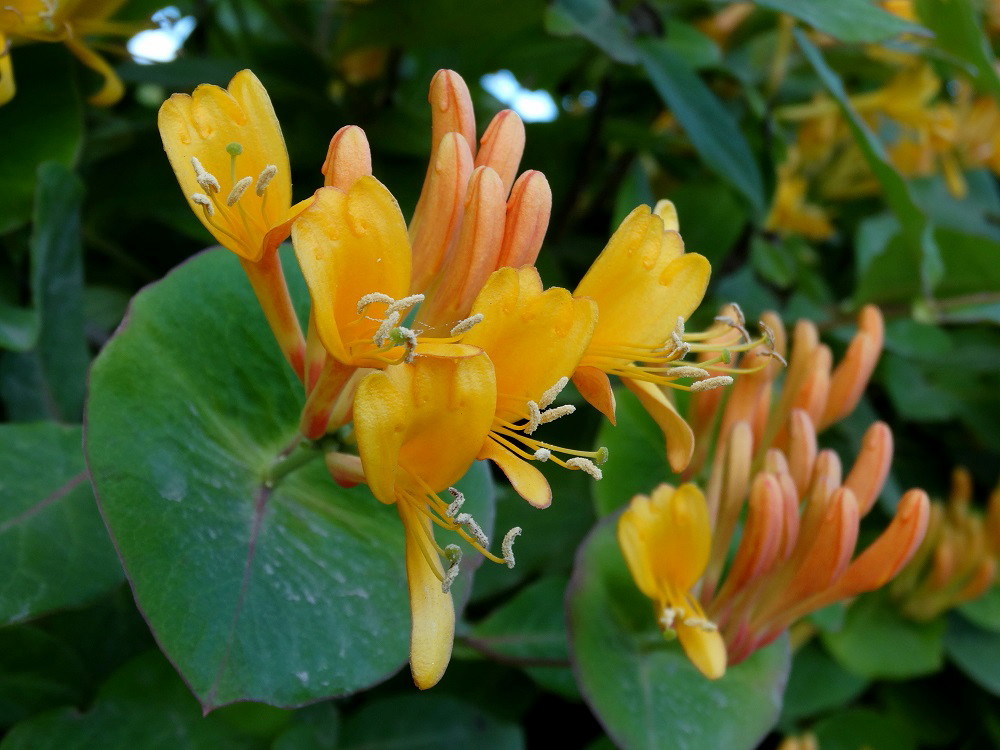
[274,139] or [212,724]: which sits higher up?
[274,139]

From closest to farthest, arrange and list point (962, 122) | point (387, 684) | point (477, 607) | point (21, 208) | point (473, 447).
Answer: point (473, 447) → point (21, 208) → point (387, 684) → point (477, 607) → point (962, 122)

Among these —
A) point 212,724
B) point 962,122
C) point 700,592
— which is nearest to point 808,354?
point 700,592

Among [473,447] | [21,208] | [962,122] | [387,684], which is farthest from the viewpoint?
[962,122]

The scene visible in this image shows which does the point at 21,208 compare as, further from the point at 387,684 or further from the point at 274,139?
the point at 387,684

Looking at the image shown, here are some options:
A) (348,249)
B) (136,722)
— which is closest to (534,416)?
(348,249)

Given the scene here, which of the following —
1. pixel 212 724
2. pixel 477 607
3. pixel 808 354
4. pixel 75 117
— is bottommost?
pixel 477 607

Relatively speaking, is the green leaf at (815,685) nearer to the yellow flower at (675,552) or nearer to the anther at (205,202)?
the yellow flower at (675,552)

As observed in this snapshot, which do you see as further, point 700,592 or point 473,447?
point 700,592
